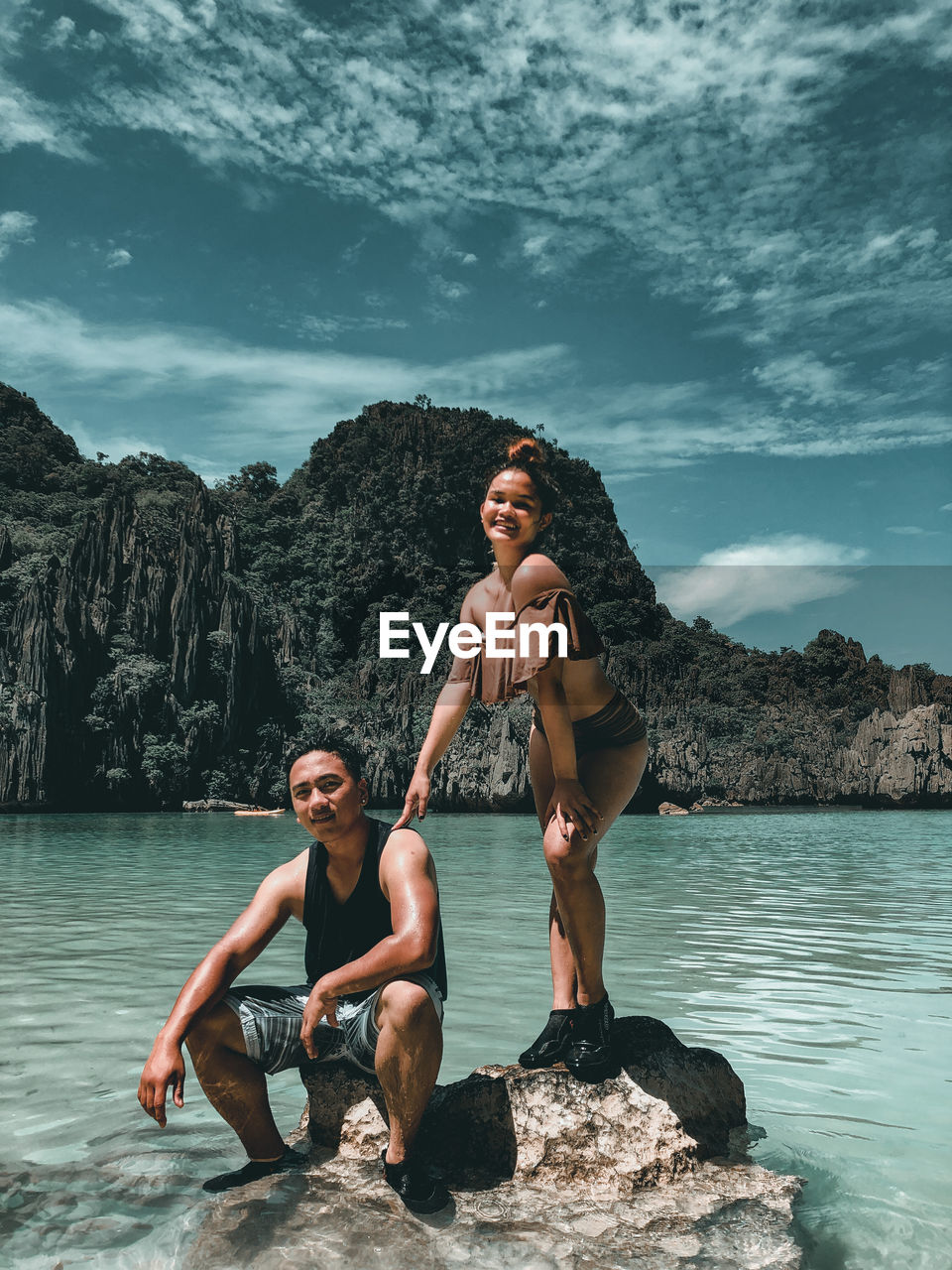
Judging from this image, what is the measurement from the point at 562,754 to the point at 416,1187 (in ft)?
3.84

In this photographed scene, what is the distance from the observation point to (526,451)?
9.11 feet

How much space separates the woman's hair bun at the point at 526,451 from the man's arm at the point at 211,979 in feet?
4.39

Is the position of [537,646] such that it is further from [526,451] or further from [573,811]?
[526,451]

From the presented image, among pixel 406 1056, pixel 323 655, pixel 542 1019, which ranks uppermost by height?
pixel 323 655

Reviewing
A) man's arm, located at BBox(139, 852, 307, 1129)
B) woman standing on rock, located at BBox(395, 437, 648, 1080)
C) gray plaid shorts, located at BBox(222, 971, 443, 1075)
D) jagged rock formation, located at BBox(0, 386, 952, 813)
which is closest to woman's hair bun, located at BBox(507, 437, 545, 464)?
woman standing on rock, located at BBox(395, 437, 648, 1080)

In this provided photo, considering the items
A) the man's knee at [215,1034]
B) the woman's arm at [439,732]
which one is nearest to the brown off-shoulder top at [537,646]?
the woman's arm at [439,732]

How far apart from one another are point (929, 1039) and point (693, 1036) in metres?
1.07

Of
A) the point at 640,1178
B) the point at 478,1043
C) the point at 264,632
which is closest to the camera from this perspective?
the point at 640,1178

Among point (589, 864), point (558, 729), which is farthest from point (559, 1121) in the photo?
point (558, 729)

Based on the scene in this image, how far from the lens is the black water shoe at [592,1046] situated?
259 centimetres

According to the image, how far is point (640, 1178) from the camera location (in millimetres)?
2449

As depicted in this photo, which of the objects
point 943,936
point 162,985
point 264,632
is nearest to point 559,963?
point 162,985

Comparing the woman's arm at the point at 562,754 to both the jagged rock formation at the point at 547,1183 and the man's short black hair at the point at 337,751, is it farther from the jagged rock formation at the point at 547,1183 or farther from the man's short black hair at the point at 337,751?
the jagged rock formation at the point at 547,1183

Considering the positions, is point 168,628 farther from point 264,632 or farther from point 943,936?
point 943,936
